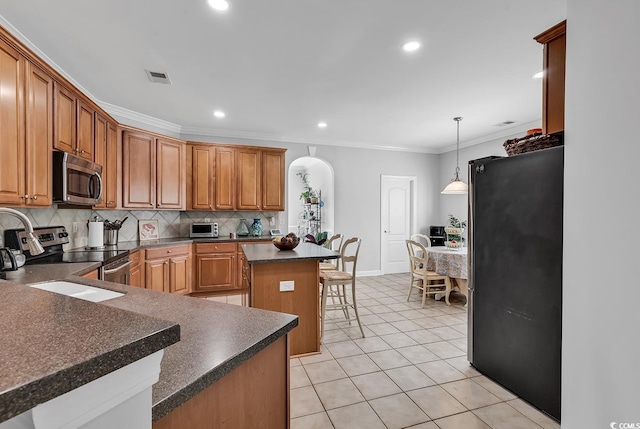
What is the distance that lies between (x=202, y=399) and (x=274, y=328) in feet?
1.03

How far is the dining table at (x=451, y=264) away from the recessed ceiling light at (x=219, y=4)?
145 inches

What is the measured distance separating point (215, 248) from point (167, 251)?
0.70 meters

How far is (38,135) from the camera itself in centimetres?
227

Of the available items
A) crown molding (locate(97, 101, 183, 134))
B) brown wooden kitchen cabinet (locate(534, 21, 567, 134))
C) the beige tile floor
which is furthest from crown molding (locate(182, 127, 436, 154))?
brown wooden kitchen cabinet (locate(534, 21, 567, 134))

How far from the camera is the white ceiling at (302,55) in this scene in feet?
6.97

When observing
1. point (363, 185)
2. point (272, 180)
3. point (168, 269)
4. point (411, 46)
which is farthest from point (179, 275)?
point (411, 46)

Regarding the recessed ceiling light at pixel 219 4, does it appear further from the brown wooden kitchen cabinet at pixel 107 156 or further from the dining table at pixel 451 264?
the dining table at pixel 451 264

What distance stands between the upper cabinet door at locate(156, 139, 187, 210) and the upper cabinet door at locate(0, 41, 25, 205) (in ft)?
7.48

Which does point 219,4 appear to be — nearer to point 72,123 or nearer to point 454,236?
point 72,123

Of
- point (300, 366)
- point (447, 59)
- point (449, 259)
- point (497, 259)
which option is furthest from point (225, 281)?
point (447, 59)

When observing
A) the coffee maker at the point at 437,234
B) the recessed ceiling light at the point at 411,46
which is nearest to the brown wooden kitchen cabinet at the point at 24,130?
the recessed ceiling light at the point at 411,46

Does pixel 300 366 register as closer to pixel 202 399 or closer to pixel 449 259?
pixel 202 399

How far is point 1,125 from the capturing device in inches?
76.1

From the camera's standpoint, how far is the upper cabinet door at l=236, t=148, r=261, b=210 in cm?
499
